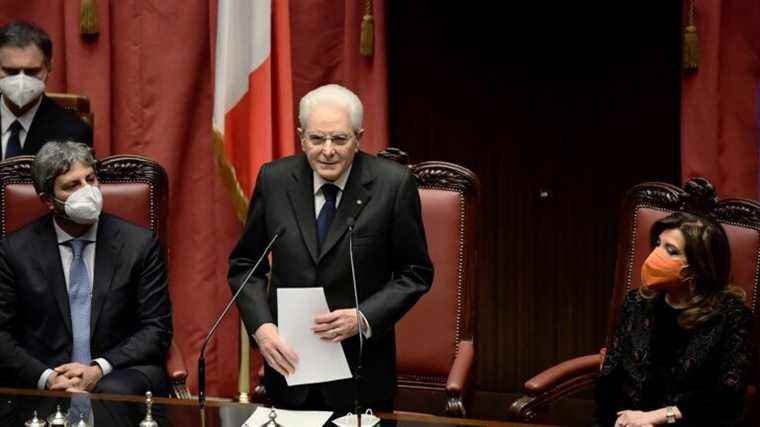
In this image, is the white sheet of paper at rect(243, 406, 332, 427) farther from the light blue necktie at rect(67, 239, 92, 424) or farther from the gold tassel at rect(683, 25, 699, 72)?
the gold tassel at rect(683, 25, 699, 72)

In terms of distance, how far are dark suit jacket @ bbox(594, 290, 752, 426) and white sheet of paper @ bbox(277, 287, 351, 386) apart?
849 millimetres

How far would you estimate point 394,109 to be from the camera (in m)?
4.32

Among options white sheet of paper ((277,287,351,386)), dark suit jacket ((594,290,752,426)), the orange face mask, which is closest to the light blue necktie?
white sheet of paper ((277,287,351,386))

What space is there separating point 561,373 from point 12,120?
214 cm

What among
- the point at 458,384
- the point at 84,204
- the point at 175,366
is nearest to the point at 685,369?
the point at 458,384

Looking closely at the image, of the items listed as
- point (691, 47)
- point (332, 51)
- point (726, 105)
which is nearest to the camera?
point (691, 47)

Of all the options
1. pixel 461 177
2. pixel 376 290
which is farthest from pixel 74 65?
pixel 376 290

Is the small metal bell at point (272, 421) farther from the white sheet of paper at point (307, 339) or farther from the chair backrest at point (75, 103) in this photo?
the chair backrest at point (75, 103)

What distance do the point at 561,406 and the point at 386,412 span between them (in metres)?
1.53

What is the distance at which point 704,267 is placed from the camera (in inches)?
117

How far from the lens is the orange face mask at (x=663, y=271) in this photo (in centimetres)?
299

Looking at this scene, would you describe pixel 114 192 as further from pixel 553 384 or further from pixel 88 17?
pixel 553 384

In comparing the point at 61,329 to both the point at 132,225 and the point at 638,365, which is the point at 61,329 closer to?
the point at 132,225

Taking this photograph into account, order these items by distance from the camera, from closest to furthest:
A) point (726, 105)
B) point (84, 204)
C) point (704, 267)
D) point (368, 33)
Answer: point (704, 267), point (84, 204), point (726, 105), point (368, 33)
